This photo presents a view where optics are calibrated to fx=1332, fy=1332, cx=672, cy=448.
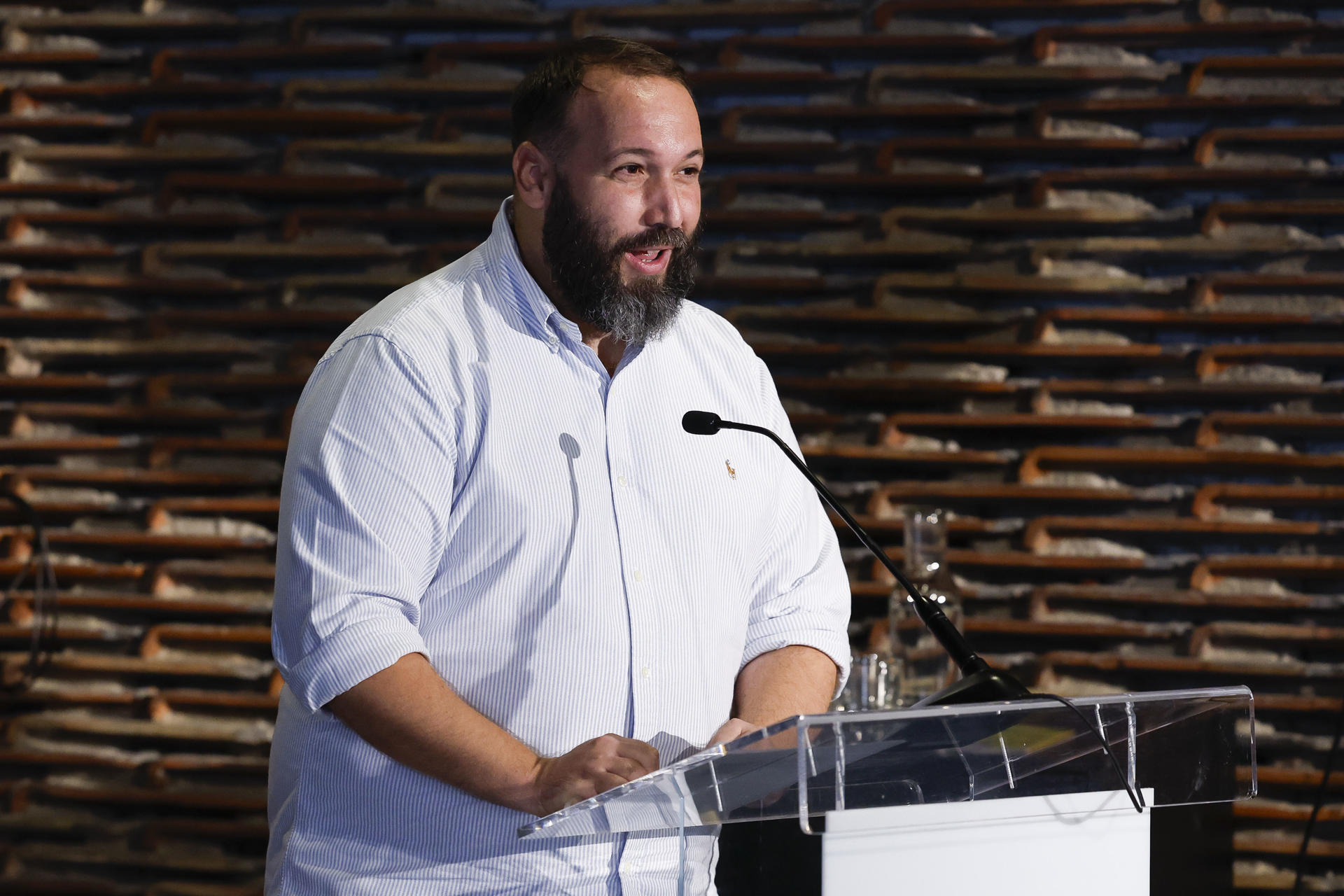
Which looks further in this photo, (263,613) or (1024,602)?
(263,613)

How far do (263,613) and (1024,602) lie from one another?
2.15 metres

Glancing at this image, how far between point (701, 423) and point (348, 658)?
20.2 inches

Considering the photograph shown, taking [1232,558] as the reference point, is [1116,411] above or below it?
above

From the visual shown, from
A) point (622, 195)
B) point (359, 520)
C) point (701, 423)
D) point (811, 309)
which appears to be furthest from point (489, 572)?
point (811, 309)

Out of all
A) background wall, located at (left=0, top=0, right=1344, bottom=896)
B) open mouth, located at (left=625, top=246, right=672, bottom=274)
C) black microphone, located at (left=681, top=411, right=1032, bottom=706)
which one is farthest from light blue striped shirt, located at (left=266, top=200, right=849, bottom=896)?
background wall, located at (left=0, top=0, right=1344, bottom=896)

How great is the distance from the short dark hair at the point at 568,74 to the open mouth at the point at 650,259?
20 centimetres

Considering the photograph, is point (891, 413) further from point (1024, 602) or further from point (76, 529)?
point (76, 529)

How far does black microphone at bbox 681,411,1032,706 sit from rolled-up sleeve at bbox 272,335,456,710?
1.14 ft

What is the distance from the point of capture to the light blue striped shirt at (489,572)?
1.66m

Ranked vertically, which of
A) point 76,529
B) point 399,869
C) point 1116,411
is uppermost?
point 1116,411

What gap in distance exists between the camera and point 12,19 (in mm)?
4008

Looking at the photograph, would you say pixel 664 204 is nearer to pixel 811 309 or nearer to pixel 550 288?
pixel 550 288

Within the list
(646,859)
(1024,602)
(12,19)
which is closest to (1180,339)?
(1024,602)

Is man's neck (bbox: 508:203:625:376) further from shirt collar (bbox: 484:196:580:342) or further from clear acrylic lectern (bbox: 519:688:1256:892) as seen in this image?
clear acrylic lectern (bbox: 519:688:1256:892)
